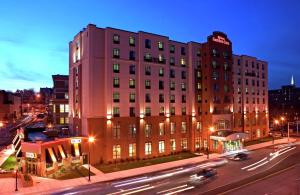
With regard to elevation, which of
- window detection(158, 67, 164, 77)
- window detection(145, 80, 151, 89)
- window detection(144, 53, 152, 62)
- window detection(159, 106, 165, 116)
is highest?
window detection(144, 53, 152, 62)

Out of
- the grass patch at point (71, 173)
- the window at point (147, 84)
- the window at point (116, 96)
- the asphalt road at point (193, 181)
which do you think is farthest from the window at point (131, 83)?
the asphalt road at point (193, 181)

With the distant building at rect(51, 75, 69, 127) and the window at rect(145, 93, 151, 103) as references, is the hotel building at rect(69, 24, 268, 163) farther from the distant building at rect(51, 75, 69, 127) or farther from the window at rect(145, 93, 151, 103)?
the distant building at rect(51, 75, 69, 127)

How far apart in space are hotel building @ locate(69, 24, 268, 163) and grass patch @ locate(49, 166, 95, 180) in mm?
4839

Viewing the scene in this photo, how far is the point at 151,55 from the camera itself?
55.6m

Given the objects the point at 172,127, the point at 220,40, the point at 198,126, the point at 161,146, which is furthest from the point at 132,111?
the point at 220,40

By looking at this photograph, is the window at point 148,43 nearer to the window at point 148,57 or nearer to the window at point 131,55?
the window at point 148,57

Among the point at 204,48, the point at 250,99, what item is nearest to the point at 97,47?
the point at 204,48

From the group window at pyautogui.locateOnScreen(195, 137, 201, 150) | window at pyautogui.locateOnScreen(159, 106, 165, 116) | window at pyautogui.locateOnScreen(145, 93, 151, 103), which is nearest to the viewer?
window at pyautogui.locateOnScreen(145, 93, 151, 103)

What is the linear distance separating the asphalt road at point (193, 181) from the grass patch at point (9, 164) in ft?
56.6

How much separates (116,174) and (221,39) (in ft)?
139

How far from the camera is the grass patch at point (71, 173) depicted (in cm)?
3961

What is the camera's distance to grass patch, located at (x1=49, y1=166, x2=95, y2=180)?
130 ft

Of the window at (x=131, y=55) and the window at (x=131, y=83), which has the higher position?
the window at (x=131, y=55)

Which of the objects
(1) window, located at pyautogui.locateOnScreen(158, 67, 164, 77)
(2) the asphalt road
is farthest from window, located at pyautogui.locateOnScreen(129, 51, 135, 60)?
(2) the asphalt road
